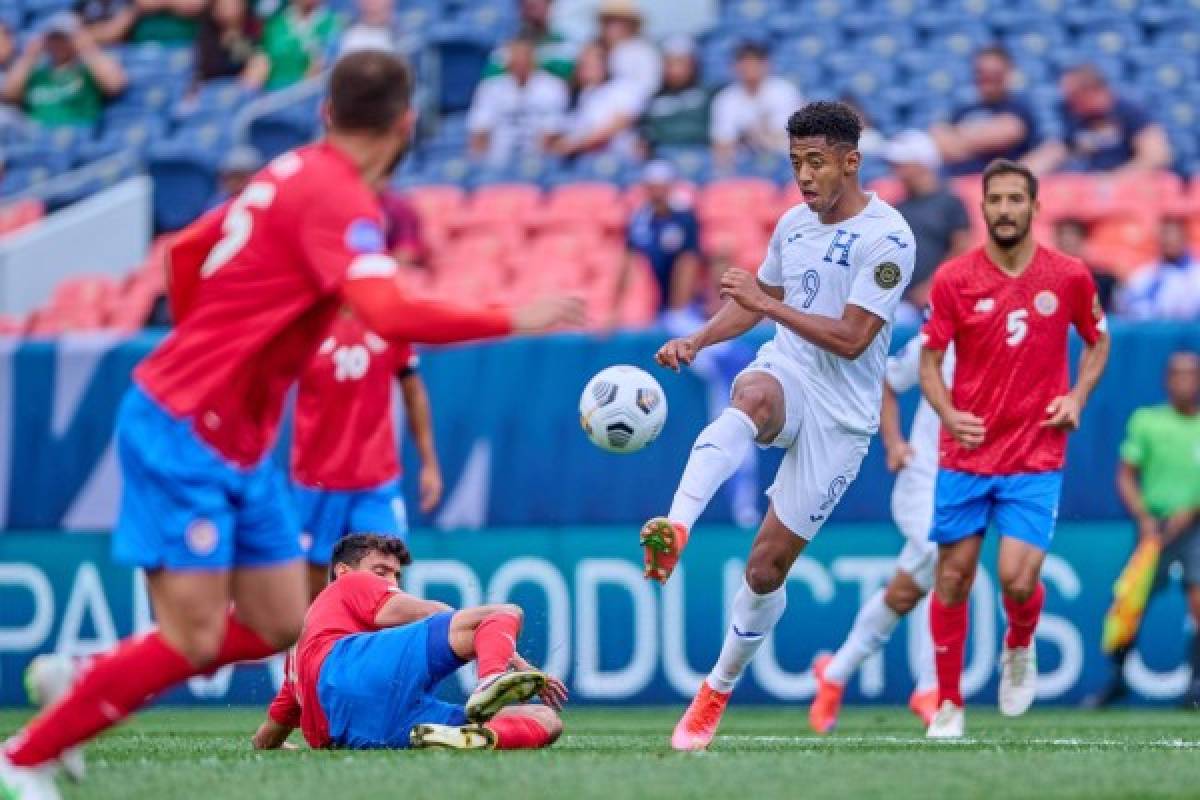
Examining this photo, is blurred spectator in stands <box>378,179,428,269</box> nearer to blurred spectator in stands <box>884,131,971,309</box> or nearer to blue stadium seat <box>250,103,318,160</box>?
blue stadium seat <box>250,103,318,160</box>

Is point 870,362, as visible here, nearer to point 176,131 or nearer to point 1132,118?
point 1132,118

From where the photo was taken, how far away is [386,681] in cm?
844

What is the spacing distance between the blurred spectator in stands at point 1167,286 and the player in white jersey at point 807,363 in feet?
20.5

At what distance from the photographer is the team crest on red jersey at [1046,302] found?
10.0 m

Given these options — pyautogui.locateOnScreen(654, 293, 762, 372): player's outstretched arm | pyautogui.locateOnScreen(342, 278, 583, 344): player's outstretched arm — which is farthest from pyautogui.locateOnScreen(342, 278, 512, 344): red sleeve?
pyautogui.locateOnScreen(654, 293, 762, 372): player's outstretched arm

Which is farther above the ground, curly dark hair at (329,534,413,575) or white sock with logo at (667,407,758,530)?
white sock with logo at (667,407,758,530)

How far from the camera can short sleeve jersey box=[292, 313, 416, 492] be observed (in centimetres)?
1133

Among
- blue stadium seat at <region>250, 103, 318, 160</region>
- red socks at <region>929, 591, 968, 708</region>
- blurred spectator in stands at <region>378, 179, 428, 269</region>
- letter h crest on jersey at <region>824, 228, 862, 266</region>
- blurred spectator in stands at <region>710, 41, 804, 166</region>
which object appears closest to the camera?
letter h crest on jersey at <region>824, 228, 862, 266</region>

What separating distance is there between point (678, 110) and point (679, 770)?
1171 cm

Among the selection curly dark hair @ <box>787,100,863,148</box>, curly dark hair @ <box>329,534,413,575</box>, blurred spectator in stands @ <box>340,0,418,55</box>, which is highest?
blurred spectator in stands @ <box>340,0,418,55</box>

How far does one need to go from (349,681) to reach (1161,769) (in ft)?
9.72

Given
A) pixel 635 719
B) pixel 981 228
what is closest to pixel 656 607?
pixel 635 719

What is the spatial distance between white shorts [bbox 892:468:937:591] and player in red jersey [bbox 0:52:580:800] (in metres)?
5.13

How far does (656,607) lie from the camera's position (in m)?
13.7
